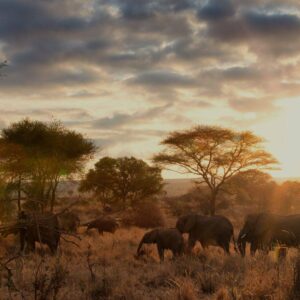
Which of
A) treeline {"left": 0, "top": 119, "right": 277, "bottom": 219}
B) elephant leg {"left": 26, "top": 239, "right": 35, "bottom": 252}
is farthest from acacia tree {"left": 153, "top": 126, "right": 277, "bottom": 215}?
elephant leg {"left": 26, "top": 239, "right": 35, "bottom": 252}

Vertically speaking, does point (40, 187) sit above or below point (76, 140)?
below

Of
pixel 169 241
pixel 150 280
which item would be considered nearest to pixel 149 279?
pixel 150 280

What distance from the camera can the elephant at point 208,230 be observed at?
645 inches

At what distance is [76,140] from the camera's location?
2972 cm

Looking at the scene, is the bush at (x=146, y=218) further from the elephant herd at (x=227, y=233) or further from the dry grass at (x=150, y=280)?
the dry grass at (x=150, y=280)

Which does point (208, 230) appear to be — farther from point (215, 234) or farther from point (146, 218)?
point (146, 218)

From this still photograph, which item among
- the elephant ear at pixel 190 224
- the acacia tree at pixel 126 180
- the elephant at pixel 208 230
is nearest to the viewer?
the elephant at pixel 208 230

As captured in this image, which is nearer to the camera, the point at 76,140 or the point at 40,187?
the point at 40,187

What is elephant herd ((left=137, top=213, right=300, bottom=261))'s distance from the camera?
47.6ft

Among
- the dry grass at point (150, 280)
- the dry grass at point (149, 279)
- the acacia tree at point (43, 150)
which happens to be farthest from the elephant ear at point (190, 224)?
the acacia tree at point (43, 150)

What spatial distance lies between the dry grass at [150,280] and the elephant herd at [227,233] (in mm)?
675

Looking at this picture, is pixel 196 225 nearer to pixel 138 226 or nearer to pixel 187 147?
pixel 138 226

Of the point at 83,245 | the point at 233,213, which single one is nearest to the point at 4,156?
the point at 83,245

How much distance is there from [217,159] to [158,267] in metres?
22.0
